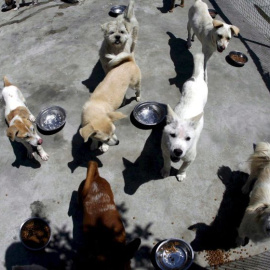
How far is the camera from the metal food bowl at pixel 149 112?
22.1 feet

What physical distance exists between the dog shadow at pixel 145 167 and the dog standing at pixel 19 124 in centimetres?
212

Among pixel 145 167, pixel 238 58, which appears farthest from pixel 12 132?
pixel 238 58

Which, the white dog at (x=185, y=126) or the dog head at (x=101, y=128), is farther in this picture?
the dog head at (x=101, y=128)

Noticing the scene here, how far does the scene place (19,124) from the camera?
5227 millimetres

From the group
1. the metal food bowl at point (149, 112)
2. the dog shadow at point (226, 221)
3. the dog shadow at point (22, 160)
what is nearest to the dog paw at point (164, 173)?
the dog shadow at point (226, 221)

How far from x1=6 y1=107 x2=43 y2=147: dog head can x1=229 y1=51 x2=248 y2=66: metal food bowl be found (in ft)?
22.4

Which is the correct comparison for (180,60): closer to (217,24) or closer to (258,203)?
(217,24)

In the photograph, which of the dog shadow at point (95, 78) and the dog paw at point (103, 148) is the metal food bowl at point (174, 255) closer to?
the dog paw at point (103, 148)

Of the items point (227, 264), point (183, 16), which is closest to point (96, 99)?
point (227, 264)

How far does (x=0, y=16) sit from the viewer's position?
10789mm

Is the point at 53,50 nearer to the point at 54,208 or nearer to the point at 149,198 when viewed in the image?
the point at 54,208

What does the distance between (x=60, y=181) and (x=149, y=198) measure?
84.3 inches

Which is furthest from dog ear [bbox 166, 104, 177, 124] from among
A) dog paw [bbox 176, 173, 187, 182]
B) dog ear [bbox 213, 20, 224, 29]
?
dog ear [bbox 213, 20, 224, 29]

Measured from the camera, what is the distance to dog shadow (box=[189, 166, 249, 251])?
4.91 metres
